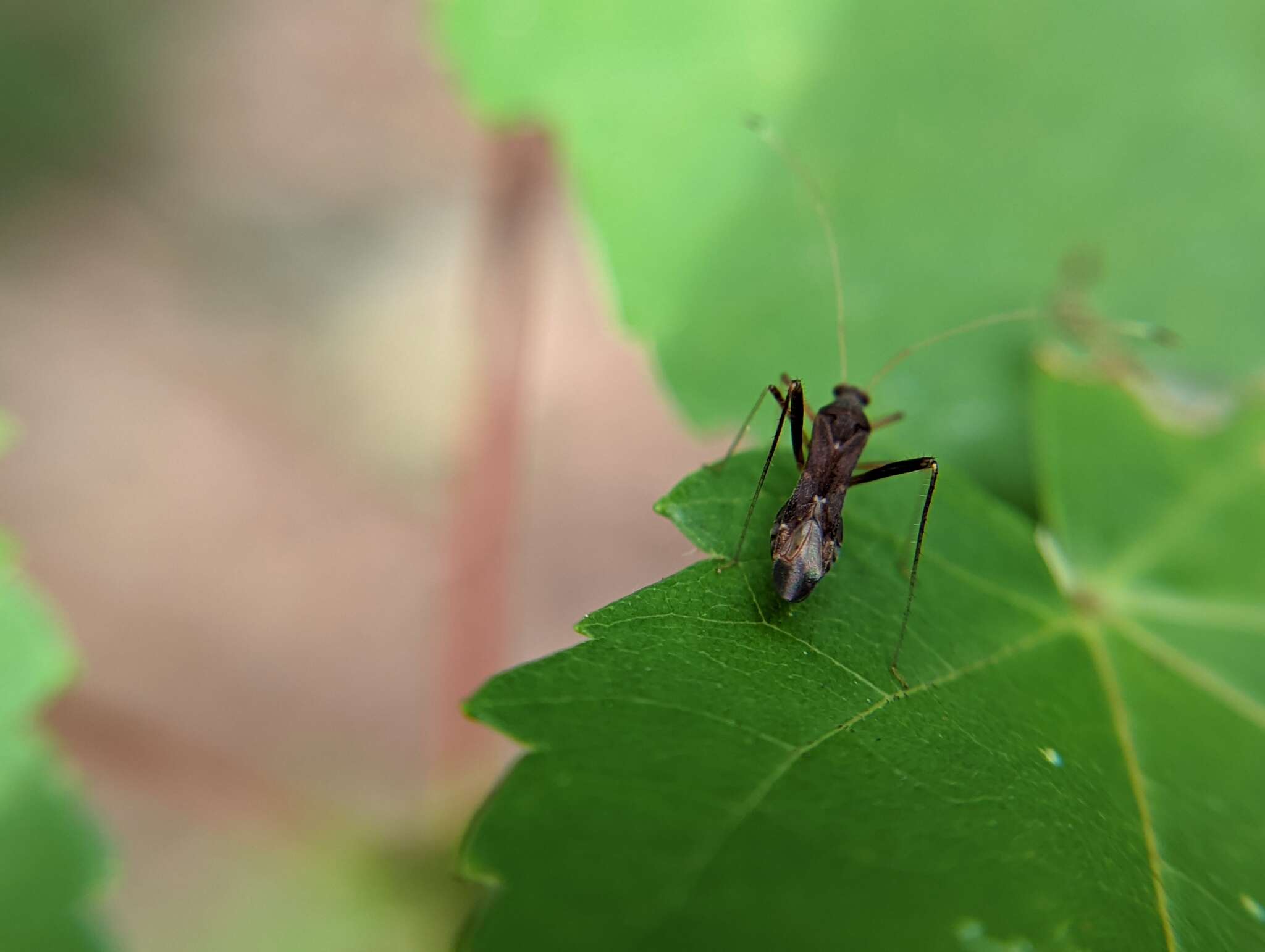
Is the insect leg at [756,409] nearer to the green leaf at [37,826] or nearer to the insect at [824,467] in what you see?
the insect at [824,467]

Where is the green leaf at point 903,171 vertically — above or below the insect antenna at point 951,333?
above

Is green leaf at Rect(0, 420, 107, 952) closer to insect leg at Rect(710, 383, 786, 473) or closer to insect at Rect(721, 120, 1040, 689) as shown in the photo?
insect at Rect(721, 120, 1040, 689)

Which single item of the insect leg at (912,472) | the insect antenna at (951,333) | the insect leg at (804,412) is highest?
the insect antenna at (951,333)

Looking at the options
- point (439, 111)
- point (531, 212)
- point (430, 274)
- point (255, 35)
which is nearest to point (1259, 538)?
point (531, 212)

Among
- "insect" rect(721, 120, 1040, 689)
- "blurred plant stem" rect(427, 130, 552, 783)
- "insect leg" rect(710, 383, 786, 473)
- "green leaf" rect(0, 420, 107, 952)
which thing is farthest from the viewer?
"blurred plant stem" rect(427, 130, 552, 783)

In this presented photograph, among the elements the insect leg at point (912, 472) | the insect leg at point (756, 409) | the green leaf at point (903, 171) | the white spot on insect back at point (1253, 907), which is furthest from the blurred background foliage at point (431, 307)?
the white spot on insect back at point (1253, 907)

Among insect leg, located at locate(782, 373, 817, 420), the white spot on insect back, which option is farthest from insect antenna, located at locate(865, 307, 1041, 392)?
the white spot on insect back

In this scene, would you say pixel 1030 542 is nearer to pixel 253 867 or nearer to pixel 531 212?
pixel 531 212
